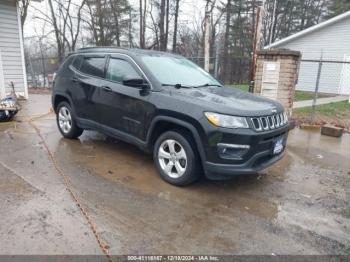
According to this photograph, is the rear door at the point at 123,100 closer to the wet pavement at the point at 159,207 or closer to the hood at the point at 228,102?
the hood at the point at 228,102

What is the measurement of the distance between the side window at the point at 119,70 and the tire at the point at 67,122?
133 centimetres

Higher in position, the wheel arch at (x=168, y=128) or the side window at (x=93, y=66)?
the side window at (x=93, y=66)

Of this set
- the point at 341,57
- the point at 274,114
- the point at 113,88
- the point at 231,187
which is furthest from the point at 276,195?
the point at 341,57

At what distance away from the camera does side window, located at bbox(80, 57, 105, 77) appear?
4.65 m

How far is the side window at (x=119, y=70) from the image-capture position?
4136 millimetres

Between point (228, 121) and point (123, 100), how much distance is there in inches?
67.1

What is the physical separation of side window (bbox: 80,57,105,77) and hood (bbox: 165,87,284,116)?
156cm

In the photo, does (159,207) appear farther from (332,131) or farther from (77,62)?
(332,131)

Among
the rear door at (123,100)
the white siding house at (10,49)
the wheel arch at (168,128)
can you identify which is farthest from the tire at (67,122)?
the white siding house at (10,49)

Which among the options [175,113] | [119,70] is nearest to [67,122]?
[119,70]

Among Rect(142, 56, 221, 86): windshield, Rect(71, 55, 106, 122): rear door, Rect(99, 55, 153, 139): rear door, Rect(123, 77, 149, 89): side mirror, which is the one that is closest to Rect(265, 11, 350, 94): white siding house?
Rect(142, 56, 221, 86): windshield

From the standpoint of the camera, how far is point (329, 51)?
15.6 meters

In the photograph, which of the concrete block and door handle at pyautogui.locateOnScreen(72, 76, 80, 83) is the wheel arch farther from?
the concrete block

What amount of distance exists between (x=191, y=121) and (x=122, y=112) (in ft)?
4.28
